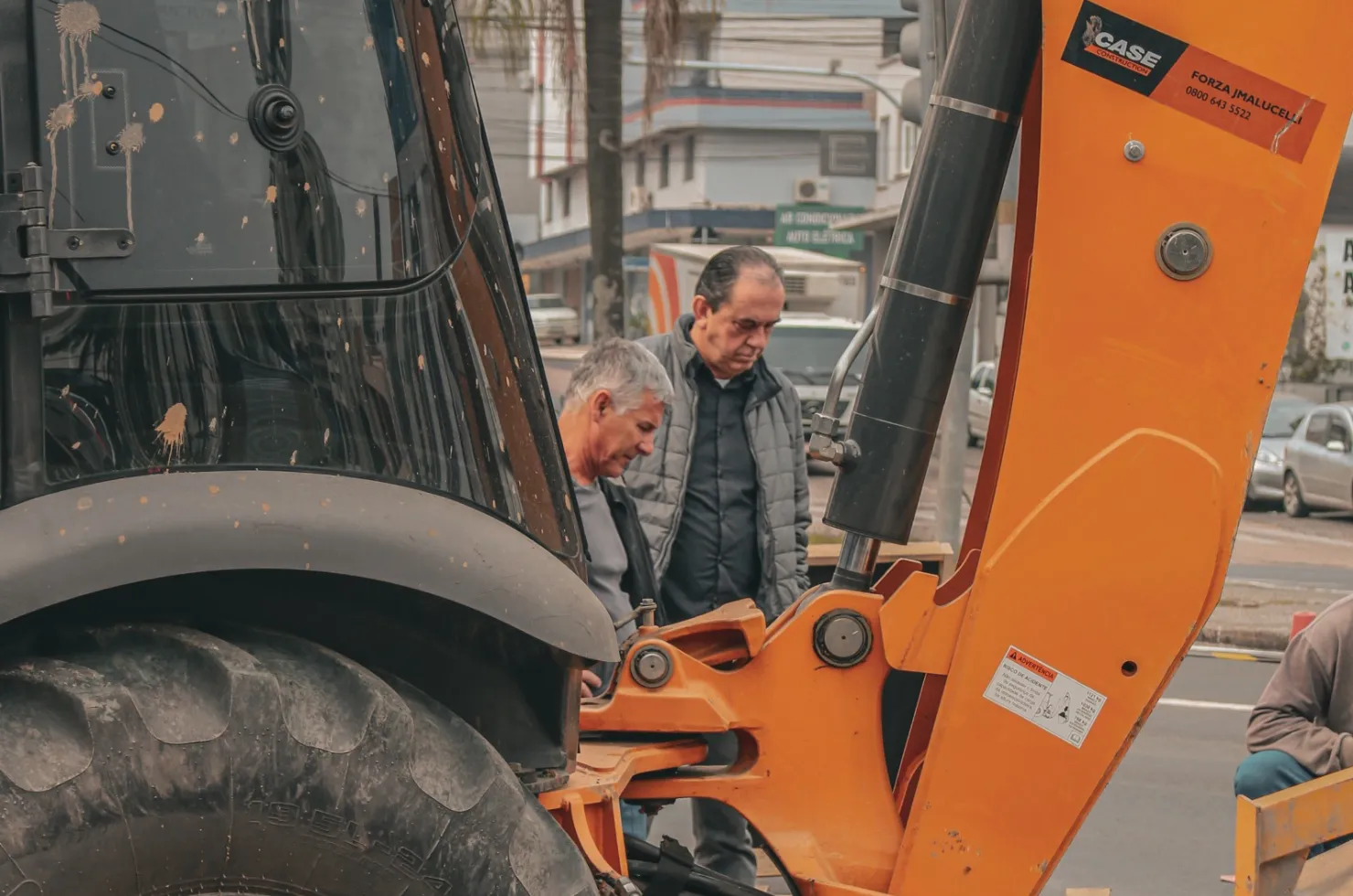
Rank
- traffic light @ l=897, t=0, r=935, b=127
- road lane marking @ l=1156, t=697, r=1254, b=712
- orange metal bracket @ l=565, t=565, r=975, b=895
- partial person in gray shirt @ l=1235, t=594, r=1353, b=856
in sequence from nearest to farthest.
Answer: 1. orange metal bracket @ l=565, t=565, r=975, b=895
2. partial person in gray shirt @ l=1235, t=594, r=1353, b=856
3. traffic light @ l=897, t=0, r=935, b=127
4. road lane marking @ l=1156, t=697, r=1254, b=712

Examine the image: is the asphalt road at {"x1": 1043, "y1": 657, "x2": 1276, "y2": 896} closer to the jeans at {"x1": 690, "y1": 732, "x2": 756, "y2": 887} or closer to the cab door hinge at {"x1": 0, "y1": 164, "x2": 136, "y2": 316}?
the jeans at {"x1": 690, "y1": 732, "x2": 756, "y2": 887}

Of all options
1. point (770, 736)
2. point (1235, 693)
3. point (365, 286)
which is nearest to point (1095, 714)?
point (770, 736)

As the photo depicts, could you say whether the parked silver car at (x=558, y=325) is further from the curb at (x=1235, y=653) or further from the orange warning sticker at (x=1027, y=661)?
→ the orange warning sticker at (x=1027, y=661)

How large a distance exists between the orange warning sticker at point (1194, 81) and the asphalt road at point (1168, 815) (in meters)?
Result: 3.00

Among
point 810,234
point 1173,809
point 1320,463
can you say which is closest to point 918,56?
point 1173,809

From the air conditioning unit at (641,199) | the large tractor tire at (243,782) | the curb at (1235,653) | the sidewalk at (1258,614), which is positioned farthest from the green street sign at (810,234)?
the large tractor tire at (243,782)

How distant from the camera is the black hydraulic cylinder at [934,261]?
3.03 metres

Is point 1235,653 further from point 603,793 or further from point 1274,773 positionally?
point 603,793

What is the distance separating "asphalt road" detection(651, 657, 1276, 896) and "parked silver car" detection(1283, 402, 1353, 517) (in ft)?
35.4

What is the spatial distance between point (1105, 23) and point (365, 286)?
53.6 inches

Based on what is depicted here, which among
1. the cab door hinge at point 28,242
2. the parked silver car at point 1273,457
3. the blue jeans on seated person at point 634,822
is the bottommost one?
the parked silver car at point 1273,457

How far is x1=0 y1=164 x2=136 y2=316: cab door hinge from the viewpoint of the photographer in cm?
216

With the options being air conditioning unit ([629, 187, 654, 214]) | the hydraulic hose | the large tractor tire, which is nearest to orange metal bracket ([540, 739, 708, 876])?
the hydraulic hose

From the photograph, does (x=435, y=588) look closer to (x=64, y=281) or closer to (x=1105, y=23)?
(x=64, y=281)
